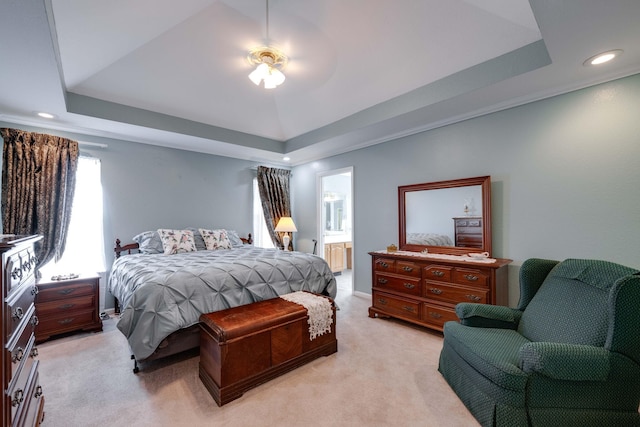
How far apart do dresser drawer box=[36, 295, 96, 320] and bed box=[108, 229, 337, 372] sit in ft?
0.95

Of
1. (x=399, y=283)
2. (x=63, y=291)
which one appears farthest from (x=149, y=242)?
(x=399, y=283)

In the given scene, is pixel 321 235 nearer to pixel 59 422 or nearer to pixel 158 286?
pixel 158 286

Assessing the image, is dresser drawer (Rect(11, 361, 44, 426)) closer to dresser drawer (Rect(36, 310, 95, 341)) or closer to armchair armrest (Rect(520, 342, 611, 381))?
dresser drawer (Rect(36, 310, 95, 341))

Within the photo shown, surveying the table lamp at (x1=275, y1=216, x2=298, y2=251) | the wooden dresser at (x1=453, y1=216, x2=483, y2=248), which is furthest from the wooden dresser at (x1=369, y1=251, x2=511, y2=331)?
the table lamp at (x1=275, y1=216, x2=298, y2=251)

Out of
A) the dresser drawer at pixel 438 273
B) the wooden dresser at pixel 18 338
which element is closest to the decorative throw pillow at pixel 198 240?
the wooden dresser at pixel 18 338

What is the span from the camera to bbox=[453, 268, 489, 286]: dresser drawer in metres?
2.60

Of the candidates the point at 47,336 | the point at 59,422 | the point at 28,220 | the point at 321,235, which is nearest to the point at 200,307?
the point at 59,422

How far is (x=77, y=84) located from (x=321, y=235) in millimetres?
4022

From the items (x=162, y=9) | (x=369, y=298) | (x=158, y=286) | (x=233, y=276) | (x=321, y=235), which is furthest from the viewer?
(x=321, y=235)

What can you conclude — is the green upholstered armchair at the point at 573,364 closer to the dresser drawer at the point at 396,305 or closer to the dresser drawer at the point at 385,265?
the dresser drawer at the point at 396,305

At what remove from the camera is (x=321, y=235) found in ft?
17.5

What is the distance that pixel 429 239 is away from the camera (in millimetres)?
3492

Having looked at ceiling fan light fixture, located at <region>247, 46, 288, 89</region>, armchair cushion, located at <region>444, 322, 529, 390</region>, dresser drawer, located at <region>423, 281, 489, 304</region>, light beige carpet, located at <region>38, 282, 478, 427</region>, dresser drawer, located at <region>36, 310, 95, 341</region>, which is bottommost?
light beige carpet, located at <region>38, 282, 478, 427</region>

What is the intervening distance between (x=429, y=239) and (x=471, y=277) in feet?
2.86
